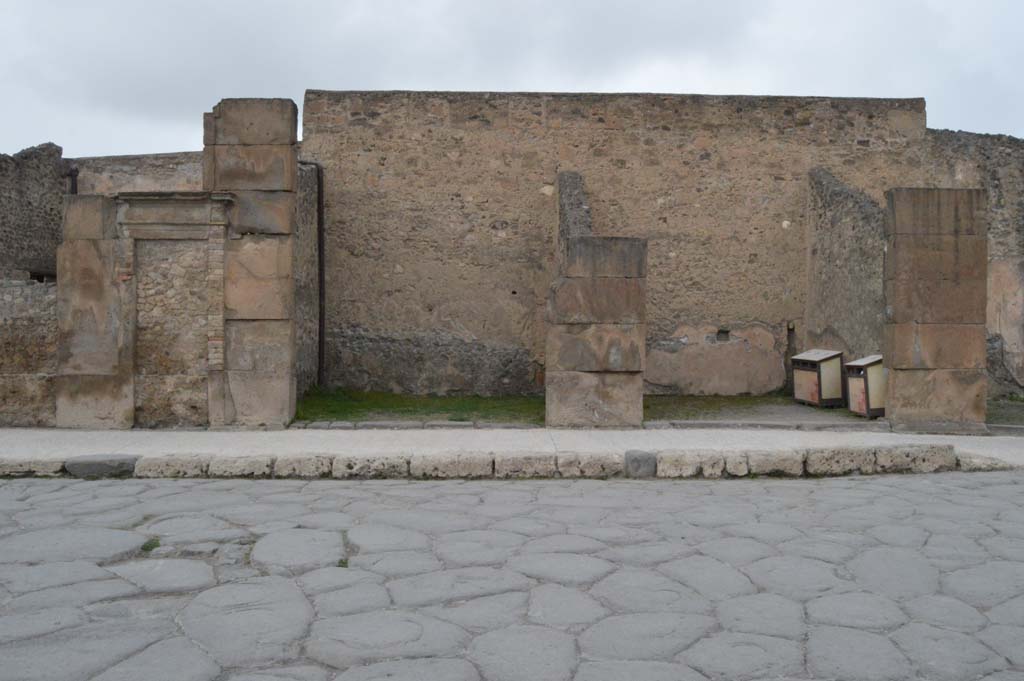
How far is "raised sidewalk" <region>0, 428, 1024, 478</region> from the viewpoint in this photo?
6.20 metres

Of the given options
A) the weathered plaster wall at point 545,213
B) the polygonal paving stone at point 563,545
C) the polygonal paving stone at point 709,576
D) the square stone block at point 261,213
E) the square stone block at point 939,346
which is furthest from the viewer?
the weathered plaster wall at point 545,213

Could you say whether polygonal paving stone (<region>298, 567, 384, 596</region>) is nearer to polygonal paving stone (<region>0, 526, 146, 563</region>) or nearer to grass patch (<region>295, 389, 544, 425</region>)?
polygonal paving stone (<region>0, 526, 146, 563</region>)

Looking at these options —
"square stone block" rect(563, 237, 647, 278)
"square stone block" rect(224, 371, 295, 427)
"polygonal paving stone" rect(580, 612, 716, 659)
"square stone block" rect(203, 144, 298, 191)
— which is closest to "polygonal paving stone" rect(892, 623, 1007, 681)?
"polygonal paving stone" rect(580, 612, 716, 659)

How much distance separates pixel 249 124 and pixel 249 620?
6.81m

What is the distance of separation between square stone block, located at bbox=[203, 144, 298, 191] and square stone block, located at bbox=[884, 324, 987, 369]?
6.58m

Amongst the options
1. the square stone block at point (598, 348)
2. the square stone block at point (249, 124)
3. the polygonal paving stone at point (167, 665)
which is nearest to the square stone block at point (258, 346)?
the square stone block at point (249, 124)

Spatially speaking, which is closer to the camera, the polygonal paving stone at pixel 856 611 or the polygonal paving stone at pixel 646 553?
the polygonal paving stone at pixel 856 611

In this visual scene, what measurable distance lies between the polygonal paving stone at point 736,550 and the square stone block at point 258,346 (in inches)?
220

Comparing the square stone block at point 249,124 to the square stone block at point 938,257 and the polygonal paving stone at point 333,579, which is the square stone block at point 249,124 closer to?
the polygonal paving stone at point 333,579

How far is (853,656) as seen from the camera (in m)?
2.79

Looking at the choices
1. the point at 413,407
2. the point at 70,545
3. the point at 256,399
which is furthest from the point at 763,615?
the point at 413,407

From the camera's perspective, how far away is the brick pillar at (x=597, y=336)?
8930 mm

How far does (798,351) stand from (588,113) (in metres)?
4.43

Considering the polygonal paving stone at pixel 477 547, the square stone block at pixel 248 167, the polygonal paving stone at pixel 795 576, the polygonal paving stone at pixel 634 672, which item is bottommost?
the polygonal paving stone at pixel 634 672
